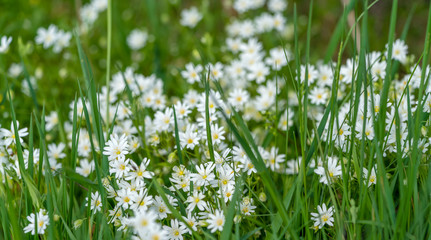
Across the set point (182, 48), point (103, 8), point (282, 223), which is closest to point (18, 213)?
point (282, 223)

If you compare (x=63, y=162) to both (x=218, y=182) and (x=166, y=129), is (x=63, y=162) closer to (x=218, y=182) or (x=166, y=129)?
(x=166, y=129)

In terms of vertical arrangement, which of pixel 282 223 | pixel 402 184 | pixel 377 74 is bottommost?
pixel 282 223

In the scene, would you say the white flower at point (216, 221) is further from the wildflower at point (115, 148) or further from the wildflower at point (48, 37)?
the wildflower at point (48, 37)

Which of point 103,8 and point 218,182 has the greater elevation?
point 103,8

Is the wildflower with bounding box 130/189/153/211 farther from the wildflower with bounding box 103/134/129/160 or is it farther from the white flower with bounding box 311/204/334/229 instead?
the white flower with bounding box 311/204/334/229

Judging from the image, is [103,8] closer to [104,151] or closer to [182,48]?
[182,48]

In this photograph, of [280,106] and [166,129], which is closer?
[166,129]

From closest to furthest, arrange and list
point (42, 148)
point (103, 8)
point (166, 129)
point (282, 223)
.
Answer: point (282, 223) → point (42, 148) → point (166, 129) → point (103, 8)

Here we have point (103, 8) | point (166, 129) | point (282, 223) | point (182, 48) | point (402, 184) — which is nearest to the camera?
point (402, 184)
